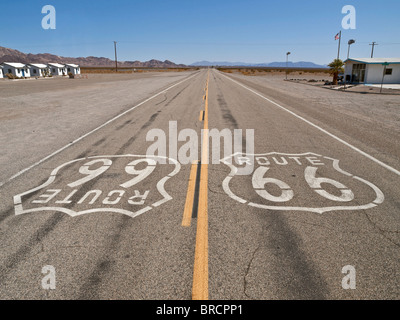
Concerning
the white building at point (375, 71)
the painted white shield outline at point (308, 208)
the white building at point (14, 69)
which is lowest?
the painted white shield outline at point (308, 208)

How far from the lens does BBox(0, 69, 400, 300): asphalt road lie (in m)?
3.14

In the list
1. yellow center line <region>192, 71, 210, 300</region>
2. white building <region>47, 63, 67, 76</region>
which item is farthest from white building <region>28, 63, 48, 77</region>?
yellow center line <region>192, 71, 210, 300</region>

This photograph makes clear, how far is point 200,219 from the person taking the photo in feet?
14.4

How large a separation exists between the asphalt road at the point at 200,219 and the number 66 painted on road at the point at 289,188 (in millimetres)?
35

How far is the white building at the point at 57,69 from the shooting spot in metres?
88.3

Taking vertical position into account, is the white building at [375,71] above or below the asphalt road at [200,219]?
above

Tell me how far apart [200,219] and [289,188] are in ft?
6.90

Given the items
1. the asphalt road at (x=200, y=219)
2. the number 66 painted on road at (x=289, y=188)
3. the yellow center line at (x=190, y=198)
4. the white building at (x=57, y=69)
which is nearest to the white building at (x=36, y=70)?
the white building at (x=57, y=69)

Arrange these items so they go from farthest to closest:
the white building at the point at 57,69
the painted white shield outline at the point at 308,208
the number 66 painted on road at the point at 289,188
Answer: the white building at the point at 57,69 → the number 66 painted on road at the point at 289,188 → the painted white shield outline at the point at 308,208

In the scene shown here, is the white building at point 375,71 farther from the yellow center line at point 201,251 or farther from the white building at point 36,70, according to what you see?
the white building at point 36,70

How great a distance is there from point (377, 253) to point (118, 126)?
9679mm

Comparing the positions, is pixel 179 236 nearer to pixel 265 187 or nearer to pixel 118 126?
pixel 265 187

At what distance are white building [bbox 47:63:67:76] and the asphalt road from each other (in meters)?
92.9
